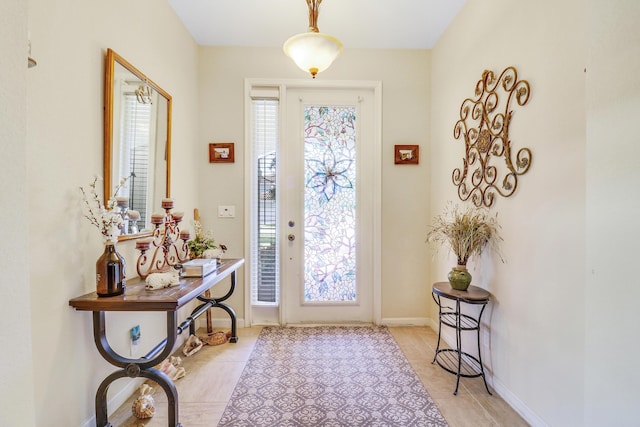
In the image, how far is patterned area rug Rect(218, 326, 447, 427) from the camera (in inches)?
65.1

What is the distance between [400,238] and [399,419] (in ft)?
5.41

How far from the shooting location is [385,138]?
9.66 feet

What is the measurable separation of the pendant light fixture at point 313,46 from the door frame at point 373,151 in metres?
1.03

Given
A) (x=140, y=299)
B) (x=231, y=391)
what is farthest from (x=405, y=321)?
(x=140, y=299)

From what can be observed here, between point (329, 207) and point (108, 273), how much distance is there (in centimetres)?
194

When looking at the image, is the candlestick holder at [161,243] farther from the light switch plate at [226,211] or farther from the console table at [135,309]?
the light switch plate at [226,211]

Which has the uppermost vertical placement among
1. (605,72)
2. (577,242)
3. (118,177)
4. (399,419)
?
(605,72)

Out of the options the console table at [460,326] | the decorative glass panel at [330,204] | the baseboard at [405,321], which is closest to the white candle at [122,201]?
the decorative glass panel at [330,204]

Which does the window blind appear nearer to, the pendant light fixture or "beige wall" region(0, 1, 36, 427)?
the pendant light fixture

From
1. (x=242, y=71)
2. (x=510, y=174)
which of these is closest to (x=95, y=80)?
(x=242, y=71)

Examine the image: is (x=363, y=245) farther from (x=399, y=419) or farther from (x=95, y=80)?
(x=95, y=80)

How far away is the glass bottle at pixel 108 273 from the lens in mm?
1437

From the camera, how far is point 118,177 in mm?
1678

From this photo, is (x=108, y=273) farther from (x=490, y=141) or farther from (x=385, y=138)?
(x=385, y=138)
